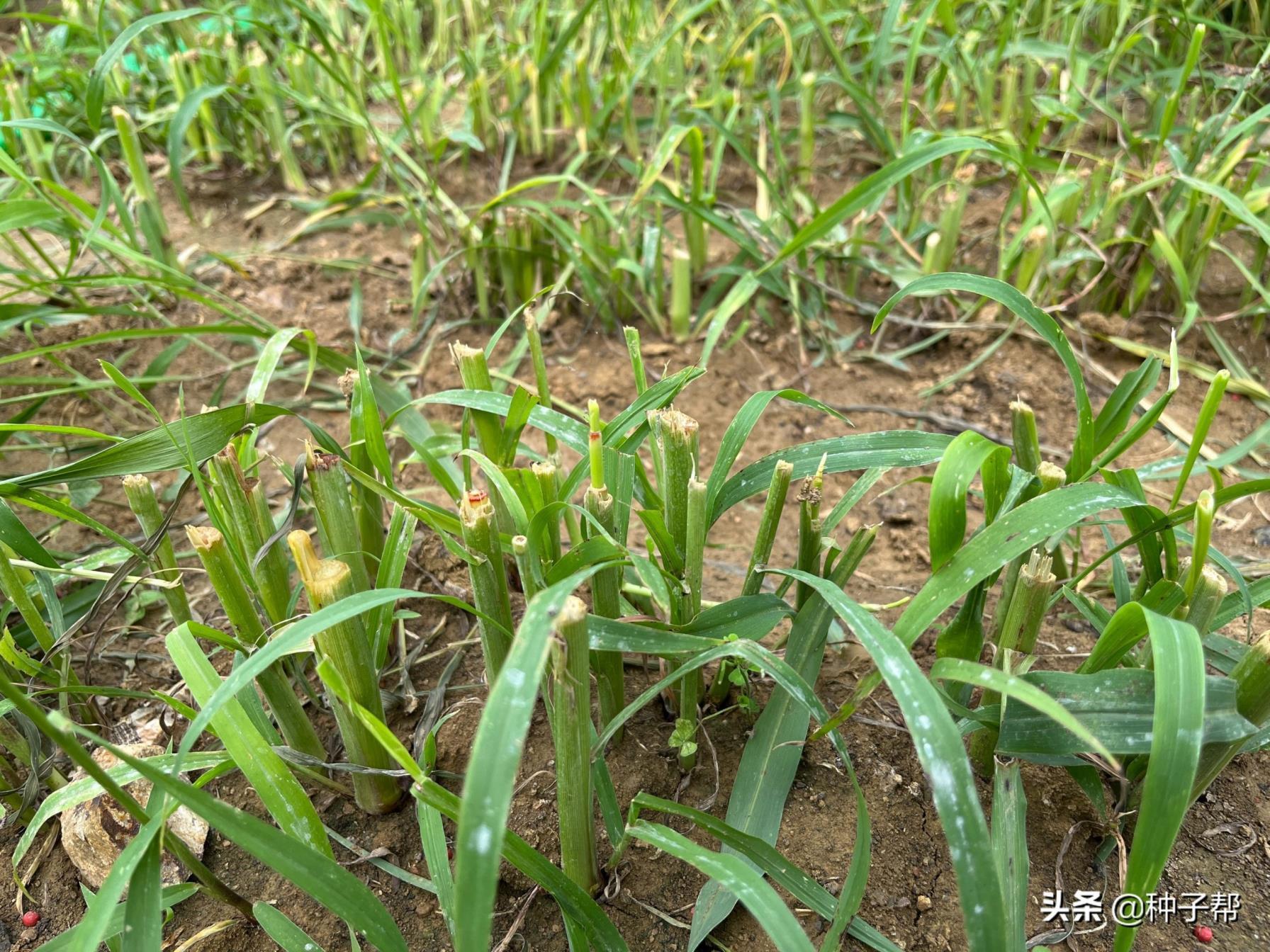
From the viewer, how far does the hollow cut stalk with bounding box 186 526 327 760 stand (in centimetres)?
79

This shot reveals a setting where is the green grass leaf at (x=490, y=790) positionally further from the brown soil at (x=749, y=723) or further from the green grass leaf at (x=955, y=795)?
the brown soil at (x=749, y=723)

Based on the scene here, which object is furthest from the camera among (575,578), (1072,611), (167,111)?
(167,111)

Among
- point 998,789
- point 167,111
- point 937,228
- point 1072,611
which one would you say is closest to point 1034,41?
point 937,228

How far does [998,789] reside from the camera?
0.76 metres

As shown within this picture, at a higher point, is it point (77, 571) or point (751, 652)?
point (751, 652)

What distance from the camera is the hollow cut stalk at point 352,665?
0.72 meters

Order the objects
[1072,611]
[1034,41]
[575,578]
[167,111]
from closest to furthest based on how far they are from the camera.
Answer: [575,578]
[1072,611]
[1034,41]
[167,111]

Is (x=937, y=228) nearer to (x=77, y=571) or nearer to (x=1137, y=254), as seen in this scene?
(x=1137, y=254)

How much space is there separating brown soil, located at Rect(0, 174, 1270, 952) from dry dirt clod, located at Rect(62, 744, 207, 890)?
25mm

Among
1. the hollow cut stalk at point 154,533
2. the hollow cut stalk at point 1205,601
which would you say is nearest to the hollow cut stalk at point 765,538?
the hollow cut stalk at point 1205,601

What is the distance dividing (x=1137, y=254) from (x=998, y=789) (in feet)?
4.08

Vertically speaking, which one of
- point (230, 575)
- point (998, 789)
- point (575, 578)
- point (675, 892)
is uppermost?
point (575, 578)

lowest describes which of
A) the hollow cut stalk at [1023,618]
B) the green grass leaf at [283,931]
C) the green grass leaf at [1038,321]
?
the green grass leaf at [283,931]

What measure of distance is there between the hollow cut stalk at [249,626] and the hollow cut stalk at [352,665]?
56 mm
